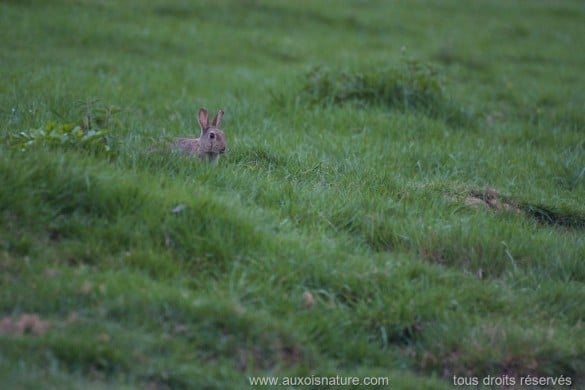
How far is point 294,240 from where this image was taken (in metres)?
5.44

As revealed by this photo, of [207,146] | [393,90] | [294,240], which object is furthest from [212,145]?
[393,90]

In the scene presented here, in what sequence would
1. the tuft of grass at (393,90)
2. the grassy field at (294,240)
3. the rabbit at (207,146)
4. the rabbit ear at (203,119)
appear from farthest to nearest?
the tuft of grass at (393,90) → the rabbit ear at (203,119) → the rabbit at (207,146) → the grassy field at (294,240)

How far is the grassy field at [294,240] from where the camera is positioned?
180 inches

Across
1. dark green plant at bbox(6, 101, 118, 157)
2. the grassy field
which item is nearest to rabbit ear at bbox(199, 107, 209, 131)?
the grassy field

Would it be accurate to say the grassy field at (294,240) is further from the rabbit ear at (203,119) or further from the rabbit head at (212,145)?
the rabbit ear at (203,119)

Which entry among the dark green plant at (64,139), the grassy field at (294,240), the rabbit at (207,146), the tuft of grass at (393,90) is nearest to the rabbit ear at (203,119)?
the rabbit at (207,146)

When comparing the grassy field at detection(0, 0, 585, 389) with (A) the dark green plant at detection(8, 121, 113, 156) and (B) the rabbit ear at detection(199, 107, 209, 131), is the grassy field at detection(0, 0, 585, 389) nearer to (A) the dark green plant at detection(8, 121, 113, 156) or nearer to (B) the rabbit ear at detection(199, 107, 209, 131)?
(A) the dark green plant at detection(8, 121, 113, 156)

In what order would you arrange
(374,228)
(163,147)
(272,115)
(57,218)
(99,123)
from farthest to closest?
(272,115) < (99,123) < (163,147) < (374,228) < (57,218)

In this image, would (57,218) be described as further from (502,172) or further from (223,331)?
(502,172)

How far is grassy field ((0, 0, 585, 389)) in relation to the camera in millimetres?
4566

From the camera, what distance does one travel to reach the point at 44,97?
8.26m

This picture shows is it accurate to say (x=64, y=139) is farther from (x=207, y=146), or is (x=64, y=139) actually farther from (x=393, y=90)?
(x=393, y=90)

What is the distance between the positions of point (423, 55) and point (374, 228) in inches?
319

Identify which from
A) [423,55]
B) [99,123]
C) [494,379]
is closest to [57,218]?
[99,123]
